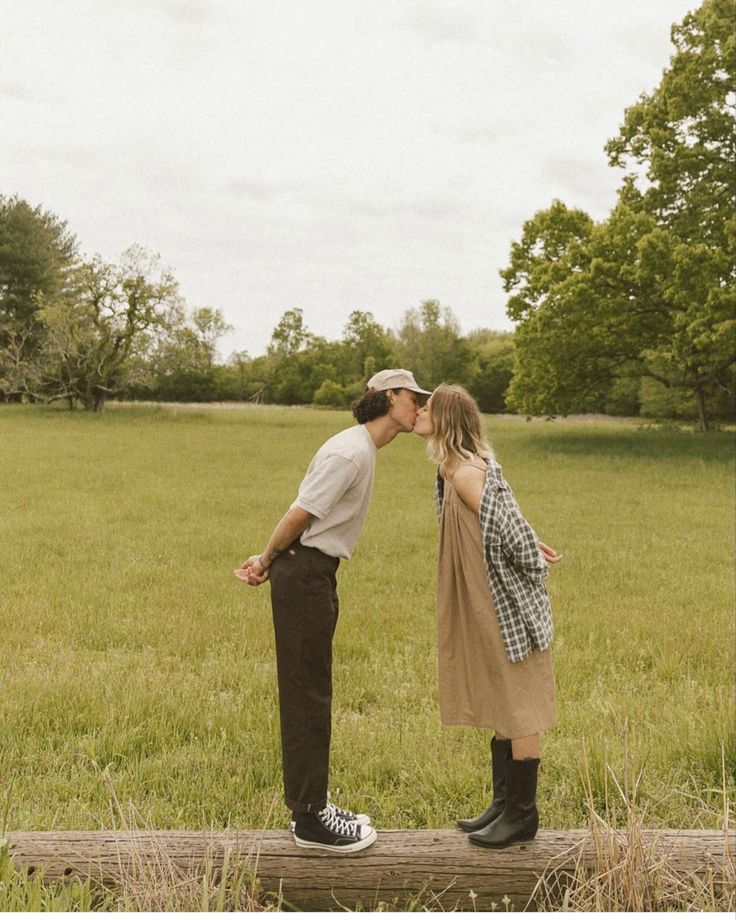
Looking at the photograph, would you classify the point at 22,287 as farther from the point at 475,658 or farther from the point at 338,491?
the point at 475,658

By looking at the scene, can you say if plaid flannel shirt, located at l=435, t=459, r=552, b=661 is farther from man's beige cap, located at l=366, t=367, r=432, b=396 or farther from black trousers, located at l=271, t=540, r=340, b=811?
black trousers, located at l=271, t=540, r=340, b=811

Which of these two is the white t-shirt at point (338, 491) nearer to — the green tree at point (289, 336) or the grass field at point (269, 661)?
the grass field at point (269, 661)

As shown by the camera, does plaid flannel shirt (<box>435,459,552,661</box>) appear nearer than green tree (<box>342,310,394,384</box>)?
Yes

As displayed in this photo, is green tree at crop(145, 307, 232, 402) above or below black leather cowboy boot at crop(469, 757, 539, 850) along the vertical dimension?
above

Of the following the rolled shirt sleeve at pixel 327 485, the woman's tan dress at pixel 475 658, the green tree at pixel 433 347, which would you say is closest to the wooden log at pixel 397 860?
the woman's tan dress at pixel 475 658

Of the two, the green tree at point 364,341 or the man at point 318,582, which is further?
the green tree at point 364,341

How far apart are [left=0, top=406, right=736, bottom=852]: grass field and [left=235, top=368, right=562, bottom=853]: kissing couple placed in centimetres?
39

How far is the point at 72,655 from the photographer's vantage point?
21.4 feet

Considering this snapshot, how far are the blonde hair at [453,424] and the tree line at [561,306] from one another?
58.1 feet

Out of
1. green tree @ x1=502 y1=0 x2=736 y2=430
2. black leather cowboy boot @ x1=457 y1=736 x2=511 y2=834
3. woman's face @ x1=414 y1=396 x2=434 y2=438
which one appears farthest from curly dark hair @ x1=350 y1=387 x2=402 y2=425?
green tree @ x1=502 y1=0 x2=736 y2=430

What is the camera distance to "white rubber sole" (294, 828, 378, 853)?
3396 mm

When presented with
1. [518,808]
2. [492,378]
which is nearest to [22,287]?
[518,808]

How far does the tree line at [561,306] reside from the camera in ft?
74.9

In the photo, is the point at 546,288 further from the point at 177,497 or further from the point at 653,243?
the point at 177,497
